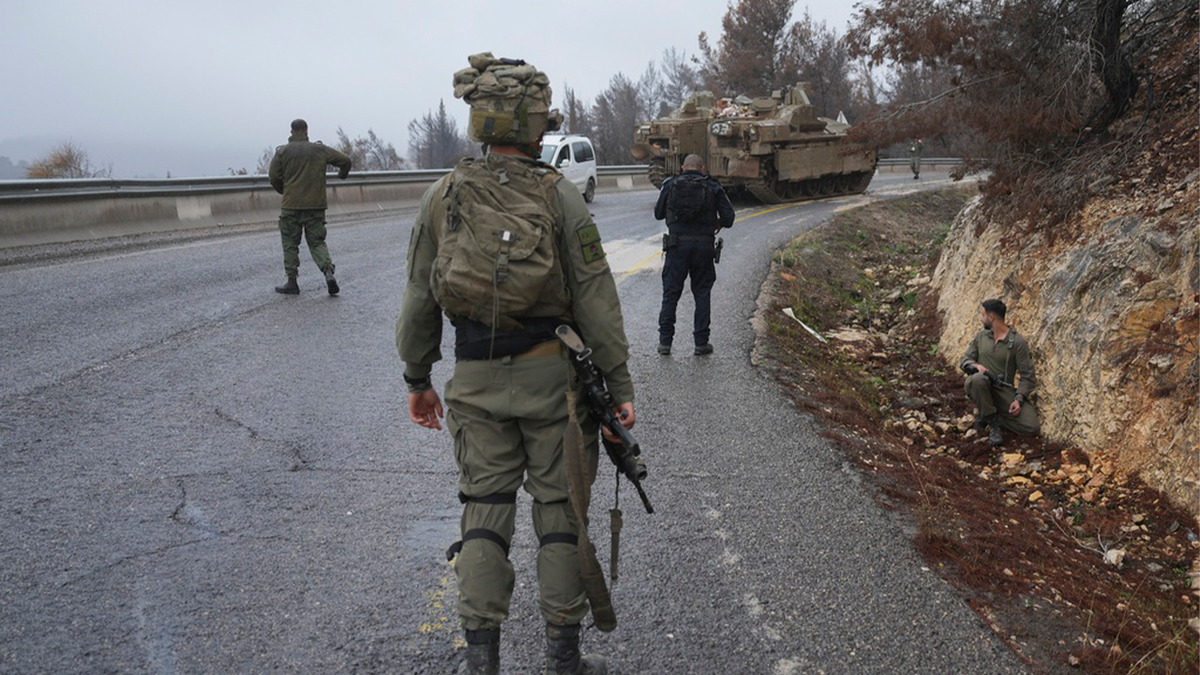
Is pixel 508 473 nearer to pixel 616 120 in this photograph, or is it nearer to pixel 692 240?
pixel 692 240

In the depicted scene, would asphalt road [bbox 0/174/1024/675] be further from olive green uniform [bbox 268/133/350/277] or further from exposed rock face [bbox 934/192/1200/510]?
olive green uniform [bbox 268/133/350/277]

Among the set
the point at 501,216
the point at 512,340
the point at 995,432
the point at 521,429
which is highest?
the point at 501,216

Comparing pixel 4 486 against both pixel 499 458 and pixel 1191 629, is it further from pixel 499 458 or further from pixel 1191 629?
pixel 1191 629

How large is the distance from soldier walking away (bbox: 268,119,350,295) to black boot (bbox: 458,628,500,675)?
298 inches

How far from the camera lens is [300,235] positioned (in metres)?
10.4

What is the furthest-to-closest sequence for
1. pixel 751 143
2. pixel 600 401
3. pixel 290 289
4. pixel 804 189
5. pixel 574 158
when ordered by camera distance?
1. pixel 804 189
2. pixel 574 158
3. pixel 751 143
4. pixel 290 289
5. pixel 600 401

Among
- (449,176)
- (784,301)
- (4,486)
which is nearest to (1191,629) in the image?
(449,176)

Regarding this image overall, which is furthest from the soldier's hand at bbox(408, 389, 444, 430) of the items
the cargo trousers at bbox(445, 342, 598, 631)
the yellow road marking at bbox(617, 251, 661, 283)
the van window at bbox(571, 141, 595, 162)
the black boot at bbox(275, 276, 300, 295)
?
the van window at bbox(571, 141, 595, 162)

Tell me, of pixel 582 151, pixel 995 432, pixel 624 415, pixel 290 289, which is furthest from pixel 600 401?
pixel 582 151

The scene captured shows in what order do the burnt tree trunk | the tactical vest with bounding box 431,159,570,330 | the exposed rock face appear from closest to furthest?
the tactical vest with bounding box 431,159,570,330 < the exposed rock face < the burnt tree trunk

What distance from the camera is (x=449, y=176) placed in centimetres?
336

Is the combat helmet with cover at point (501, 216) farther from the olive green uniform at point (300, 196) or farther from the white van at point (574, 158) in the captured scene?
the white van at point (574, 158)

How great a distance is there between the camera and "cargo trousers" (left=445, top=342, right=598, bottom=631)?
320 cm

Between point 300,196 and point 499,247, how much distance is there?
7912 millimetres
